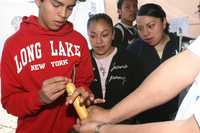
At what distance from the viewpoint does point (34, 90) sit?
5.29 ft

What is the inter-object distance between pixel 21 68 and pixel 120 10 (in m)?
1.97

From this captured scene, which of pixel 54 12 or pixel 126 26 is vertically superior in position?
pixel 54 12

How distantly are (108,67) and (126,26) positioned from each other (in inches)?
34.8

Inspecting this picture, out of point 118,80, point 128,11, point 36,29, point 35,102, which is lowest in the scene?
point 118,80

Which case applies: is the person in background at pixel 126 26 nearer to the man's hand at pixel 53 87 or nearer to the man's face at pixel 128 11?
the man's face at pixel 128 11

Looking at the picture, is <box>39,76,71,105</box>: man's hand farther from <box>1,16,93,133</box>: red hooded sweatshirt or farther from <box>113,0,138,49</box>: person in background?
<box>113,0,138,49</box>: person in background

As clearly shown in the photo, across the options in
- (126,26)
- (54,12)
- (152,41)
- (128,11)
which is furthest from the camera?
(128,11)

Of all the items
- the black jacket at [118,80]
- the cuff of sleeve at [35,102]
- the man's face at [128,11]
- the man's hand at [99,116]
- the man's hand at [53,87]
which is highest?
the man's hand at [53,87]

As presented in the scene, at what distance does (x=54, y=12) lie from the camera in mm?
1615

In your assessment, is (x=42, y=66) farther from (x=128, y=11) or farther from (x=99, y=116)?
(x=128, y=11)

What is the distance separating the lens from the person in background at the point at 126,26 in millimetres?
2988

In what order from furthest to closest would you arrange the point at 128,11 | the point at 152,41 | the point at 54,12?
the point at 128,11 < the point at 152,41 < the point at 54,12

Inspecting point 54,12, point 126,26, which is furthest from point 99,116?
point 126,26

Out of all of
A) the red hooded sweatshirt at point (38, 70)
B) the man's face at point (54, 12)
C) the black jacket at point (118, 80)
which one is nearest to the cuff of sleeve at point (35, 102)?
the red hooded sweatshirt at point (38, 70)
